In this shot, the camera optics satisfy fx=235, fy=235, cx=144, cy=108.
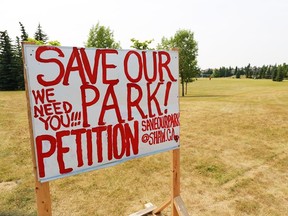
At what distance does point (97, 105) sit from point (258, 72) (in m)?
103

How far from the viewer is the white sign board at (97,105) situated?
2.47 metres

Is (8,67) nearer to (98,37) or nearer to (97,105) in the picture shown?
(98,37)

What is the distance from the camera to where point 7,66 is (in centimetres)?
3597

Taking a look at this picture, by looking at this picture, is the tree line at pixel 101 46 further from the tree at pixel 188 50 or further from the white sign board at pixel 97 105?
the white sign board at pixel 97 105

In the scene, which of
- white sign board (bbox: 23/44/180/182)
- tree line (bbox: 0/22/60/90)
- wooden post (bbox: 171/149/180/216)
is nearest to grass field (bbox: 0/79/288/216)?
wooden post (bbox: 171/149/180/216)

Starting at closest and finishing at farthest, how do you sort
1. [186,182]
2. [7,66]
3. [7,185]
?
[7,185], [186,182], [7,66]

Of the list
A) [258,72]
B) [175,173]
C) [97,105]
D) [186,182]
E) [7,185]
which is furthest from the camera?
[258,72]

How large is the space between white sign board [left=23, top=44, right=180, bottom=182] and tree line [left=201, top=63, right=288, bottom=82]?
38.4 metres

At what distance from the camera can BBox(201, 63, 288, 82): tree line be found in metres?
66.4

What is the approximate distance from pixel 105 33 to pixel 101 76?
29.9m

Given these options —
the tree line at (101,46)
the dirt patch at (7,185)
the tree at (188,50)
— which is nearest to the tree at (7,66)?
the tree line at (101,46)

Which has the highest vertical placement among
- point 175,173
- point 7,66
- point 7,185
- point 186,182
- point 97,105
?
point 7,66

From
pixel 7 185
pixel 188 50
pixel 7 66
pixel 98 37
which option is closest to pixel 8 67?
pixel 7 66

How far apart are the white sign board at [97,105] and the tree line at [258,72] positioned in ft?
126
